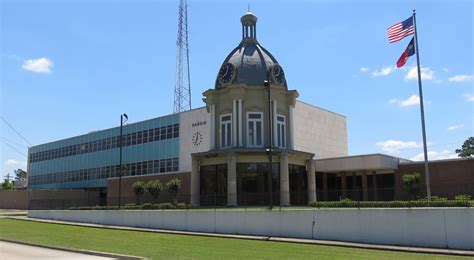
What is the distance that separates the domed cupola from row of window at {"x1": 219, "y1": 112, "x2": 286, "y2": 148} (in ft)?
10.6

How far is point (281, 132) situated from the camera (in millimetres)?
46250

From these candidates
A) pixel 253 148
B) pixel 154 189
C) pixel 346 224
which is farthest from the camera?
pixel 154 189

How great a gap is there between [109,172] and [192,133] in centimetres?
1939

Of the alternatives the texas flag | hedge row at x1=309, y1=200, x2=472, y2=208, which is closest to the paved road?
hedge row at x1=309, y1=200, x2=472, y2=208

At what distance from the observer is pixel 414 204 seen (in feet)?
78.5

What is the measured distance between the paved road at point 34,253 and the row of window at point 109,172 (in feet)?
130

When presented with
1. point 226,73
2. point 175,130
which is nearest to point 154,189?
point 175,130

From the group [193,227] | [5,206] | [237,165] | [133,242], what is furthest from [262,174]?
[5,206]

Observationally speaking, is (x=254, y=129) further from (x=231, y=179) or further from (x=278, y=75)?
(x=278, y=75)

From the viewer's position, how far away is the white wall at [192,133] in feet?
187

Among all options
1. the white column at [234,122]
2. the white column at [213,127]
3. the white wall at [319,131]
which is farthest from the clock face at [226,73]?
the white wall at [319,131]

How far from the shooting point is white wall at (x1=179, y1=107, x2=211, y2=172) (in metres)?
57.1

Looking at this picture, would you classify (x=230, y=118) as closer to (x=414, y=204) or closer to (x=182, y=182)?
(x=182, y=182)

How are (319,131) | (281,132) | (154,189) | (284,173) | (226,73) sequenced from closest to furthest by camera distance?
(284,173) < (281,132) < (226,73) < (154,189) < (319,131)
